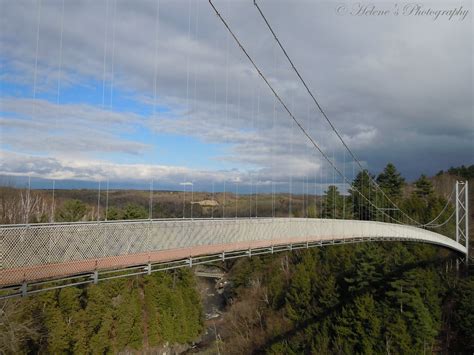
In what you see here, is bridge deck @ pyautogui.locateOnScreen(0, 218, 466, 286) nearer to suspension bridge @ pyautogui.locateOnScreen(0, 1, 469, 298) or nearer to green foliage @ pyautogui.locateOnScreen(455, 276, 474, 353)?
suspension bridge @ pyautogui.locateOnScreen(0, 1, 469, 298)

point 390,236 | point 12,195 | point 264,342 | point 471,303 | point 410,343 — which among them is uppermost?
point 12,195

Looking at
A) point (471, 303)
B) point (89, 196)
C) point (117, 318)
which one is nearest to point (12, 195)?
point (89, 196)

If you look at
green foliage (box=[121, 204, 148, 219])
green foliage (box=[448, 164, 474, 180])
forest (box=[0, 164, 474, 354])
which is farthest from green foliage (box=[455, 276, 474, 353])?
green foliage (box=[448, 164, 474, 180])

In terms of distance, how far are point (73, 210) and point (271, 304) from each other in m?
22.4

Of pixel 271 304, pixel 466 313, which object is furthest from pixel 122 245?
pixel 271 304

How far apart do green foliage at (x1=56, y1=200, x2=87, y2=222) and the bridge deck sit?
1647cm

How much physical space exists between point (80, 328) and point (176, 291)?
1207 cm

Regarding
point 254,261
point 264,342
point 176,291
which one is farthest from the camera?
point 254,261

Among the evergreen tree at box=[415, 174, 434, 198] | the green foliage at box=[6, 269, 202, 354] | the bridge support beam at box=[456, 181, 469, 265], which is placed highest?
the evergreen tree at box=[415, 174, 434, 198]

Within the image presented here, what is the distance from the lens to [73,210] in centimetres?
2725

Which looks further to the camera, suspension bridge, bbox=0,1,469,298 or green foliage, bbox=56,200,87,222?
green foliage, bbox=56,200,87,222

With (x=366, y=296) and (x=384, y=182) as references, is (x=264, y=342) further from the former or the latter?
(x=384, y=182)

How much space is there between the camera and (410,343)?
28625 mm

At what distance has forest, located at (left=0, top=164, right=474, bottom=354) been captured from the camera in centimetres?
2675
